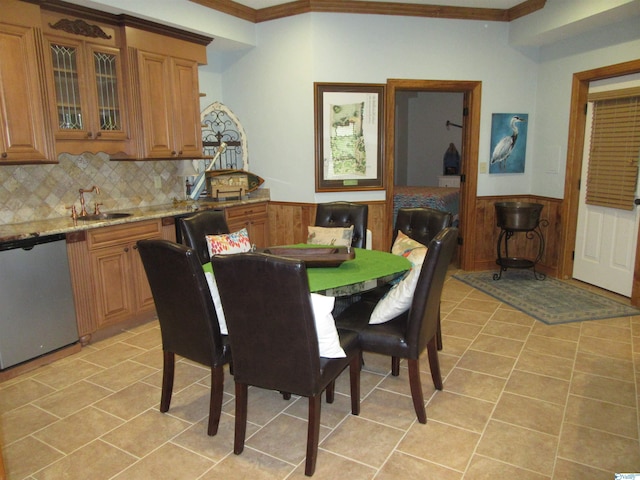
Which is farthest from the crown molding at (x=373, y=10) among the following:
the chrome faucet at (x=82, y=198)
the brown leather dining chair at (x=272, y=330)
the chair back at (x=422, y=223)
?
the brown leather dining chair at (x=272, y=330)

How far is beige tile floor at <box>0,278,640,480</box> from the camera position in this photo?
7.02 feet

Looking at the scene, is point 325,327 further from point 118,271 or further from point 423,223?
point 118,271

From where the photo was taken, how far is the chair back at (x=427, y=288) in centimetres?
229

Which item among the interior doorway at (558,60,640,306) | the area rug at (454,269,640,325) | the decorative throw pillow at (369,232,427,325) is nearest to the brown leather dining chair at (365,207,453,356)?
the decorative throw pillow at (369,232,427,325)

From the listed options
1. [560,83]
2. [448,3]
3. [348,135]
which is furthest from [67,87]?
[560,83]

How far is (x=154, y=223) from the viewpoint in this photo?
388 cm

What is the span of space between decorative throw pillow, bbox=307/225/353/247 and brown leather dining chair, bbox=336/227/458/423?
3.09ft

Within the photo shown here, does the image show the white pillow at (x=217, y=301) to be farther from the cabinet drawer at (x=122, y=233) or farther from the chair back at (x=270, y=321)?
the cabinet drawer at (x=122, y=233)

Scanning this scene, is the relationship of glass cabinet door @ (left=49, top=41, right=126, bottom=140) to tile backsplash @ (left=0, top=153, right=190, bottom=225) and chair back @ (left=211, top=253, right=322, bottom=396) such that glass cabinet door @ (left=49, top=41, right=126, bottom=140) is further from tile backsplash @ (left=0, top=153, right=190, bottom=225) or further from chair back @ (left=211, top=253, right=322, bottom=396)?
chair back @ (left=211, top=253, right=322, bottom=396)

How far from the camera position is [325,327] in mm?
2059

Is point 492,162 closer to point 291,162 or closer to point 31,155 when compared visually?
point 291,162

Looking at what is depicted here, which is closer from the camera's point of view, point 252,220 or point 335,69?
point 335,69

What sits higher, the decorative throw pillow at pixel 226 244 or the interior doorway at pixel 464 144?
the interior doorway at pixel 464 144

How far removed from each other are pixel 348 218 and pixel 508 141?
2618mm
